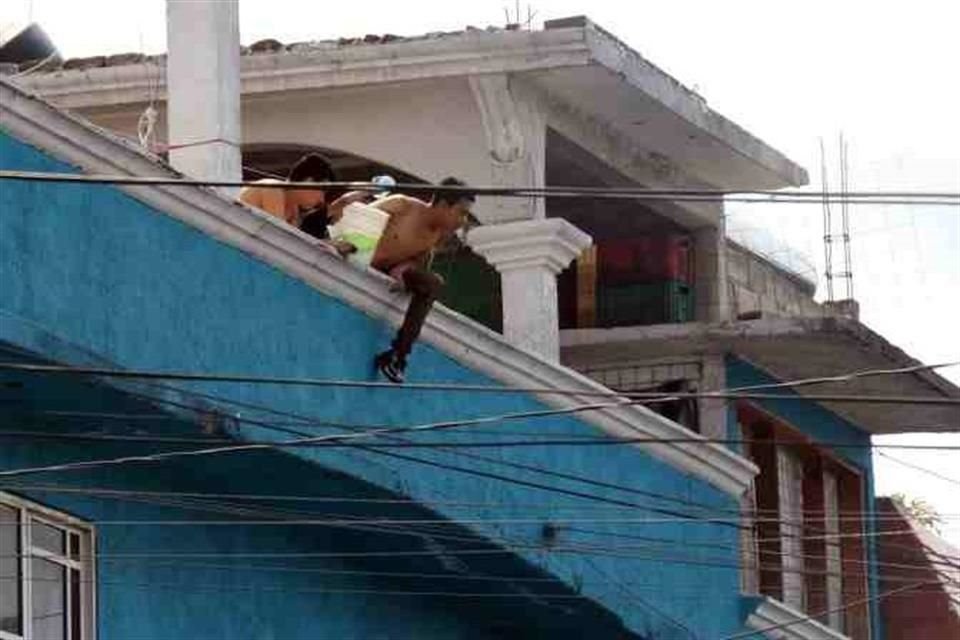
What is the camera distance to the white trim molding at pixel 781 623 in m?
23.3

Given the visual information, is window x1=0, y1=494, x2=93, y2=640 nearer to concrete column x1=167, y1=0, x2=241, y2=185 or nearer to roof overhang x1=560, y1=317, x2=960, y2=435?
concrete column x1=167, y1=0, x2=241, y2=185

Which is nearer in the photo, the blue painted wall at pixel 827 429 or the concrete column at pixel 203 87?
the concrete column at pixel 203 87

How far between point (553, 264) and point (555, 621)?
2.13 metres

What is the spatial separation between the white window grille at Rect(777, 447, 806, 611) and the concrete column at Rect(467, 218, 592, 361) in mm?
3904

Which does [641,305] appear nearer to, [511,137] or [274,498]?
[511,137]

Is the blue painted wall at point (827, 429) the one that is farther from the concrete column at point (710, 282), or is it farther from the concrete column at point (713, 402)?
the concrete column at point (710, 282)

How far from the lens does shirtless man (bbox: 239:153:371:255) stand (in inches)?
774

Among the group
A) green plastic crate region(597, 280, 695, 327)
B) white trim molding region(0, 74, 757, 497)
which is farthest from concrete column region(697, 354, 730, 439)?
white trim molding region(0, 74, 757, 497)

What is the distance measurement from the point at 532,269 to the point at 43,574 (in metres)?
5.21

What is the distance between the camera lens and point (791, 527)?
25.9 meters

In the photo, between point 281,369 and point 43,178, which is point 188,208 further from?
point 43,178

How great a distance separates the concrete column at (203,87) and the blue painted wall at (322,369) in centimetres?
114

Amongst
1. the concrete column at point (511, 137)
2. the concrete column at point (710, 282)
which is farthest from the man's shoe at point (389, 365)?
the concrete column at point (710, 282)

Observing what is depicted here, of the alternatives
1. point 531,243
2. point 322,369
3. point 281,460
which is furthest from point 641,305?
point 281,460
